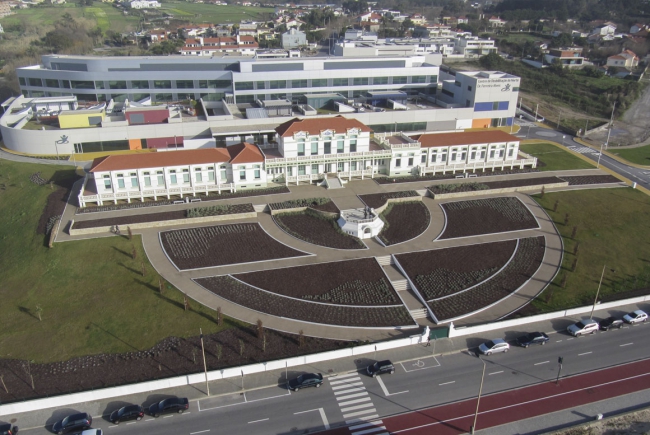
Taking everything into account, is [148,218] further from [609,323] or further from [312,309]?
[609,323]

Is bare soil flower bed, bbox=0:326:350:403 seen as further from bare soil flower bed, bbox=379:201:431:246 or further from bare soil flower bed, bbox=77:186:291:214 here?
bare soil flower bed, bbox=77:186:291:214

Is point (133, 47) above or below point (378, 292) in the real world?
above

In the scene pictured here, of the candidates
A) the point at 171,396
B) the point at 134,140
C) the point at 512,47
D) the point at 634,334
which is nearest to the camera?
the point at 171,396

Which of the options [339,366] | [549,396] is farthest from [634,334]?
[339,366]

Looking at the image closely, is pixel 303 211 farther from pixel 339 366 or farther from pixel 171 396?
pixel 171 396

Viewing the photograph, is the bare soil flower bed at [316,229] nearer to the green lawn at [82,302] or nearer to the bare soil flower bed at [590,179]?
the green lawn at [82,302]

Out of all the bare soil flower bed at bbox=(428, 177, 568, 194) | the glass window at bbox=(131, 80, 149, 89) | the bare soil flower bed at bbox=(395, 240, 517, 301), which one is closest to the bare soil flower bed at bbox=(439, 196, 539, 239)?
the bare soil flower bed at bbox=(428, 177, 568, 194)
